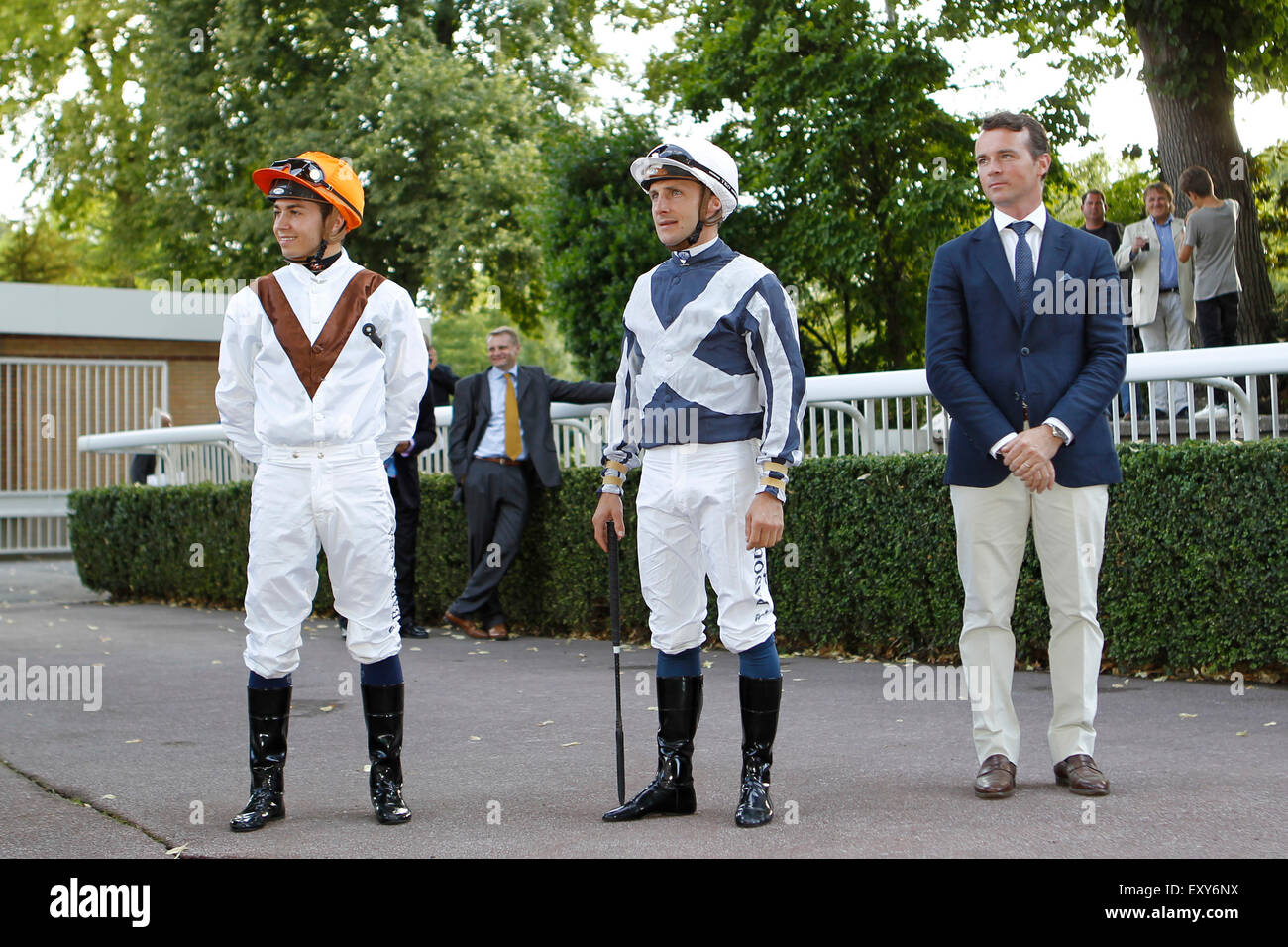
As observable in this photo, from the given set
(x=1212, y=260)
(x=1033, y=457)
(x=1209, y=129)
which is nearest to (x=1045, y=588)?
(x=1033, y=457)

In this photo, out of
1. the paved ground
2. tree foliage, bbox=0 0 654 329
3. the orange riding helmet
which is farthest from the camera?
tree foliage, bbox=0 0 654 329

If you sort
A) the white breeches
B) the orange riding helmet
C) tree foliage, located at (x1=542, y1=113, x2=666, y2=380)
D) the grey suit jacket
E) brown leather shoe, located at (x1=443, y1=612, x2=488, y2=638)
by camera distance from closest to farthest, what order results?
the white breeches
the orange riding helmet
the grey suit jacket
brown leather shoe, located at (x1=443, y1=612, x2=488, y2=638)
tree foliage, located at (x1=542, y1=113, x2=666, y2=380)

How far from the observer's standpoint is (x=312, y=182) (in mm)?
5051

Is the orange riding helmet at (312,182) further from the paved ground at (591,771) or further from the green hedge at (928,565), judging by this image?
the green hedge at (928,565)

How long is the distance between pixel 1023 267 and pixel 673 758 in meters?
2.15

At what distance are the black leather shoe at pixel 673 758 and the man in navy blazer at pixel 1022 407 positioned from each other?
39.7 inches

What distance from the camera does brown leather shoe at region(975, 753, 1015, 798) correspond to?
16.6ft

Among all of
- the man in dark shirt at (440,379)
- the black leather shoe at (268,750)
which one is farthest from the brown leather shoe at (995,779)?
the man in dark shirt at (440,379)

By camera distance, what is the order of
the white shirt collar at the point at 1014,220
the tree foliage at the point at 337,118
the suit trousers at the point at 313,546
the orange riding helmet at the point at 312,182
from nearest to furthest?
1. the suit trousers at the point at 313,546
2. the orange riding helmet at the point at 312,182
3. the white shirt collar at the point at 1014,220
4. the tree foliage at the point at 337,118

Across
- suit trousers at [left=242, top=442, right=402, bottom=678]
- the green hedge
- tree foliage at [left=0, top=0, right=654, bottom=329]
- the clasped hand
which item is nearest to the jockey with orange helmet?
suit trousers at [left=242, top=442, right=402, bottom=678]

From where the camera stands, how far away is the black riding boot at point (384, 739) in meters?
5.00

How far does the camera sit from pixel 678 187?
4.92 meters

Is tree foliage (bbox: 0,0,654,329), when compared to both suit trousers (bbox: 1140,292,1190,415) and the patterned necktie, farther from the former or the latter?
the patterned necktie

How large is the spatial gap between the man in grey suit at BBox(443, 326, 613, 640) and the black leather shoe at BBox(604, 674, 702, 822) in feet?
18.3
